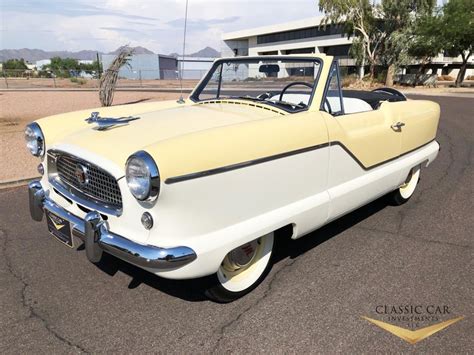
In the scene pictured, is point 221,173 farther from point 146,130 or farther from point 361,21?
point 361,21

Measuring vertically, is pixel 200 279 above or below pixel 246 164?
below

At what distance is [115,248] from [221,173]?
0.73m

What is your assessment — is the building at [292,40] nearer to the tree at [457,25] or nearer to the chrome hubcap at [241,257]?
the tree at [457,25]

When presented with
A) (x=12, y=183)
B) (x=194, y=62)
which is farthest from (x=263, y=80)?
(x=12, y=183)

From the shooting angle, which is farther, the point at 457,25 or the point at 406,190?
the point at 457,25

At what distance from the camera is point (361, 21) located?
32.4 meters

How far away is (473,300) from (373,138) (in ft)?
4.64

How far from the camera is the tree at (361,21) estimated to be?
32.1 m

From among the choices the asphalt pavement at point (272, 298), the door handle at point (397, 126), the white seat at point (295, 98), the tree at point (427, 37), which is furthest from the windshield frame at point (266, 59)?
the tree at point (427, 37)

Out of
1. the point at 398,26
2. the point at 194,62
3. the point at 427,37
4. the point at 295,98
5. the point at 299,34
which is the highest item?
the point at 299,34

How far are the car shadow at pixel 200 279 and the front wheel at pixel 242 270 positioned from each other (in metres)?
0.09

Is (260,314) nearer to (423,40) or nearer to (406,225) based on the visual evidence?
(406,225)

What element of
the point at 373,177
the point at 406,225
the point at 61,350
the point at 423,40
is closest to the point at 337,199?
the point at 373,177

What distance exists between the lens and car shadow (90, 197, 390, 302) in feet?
9.43
